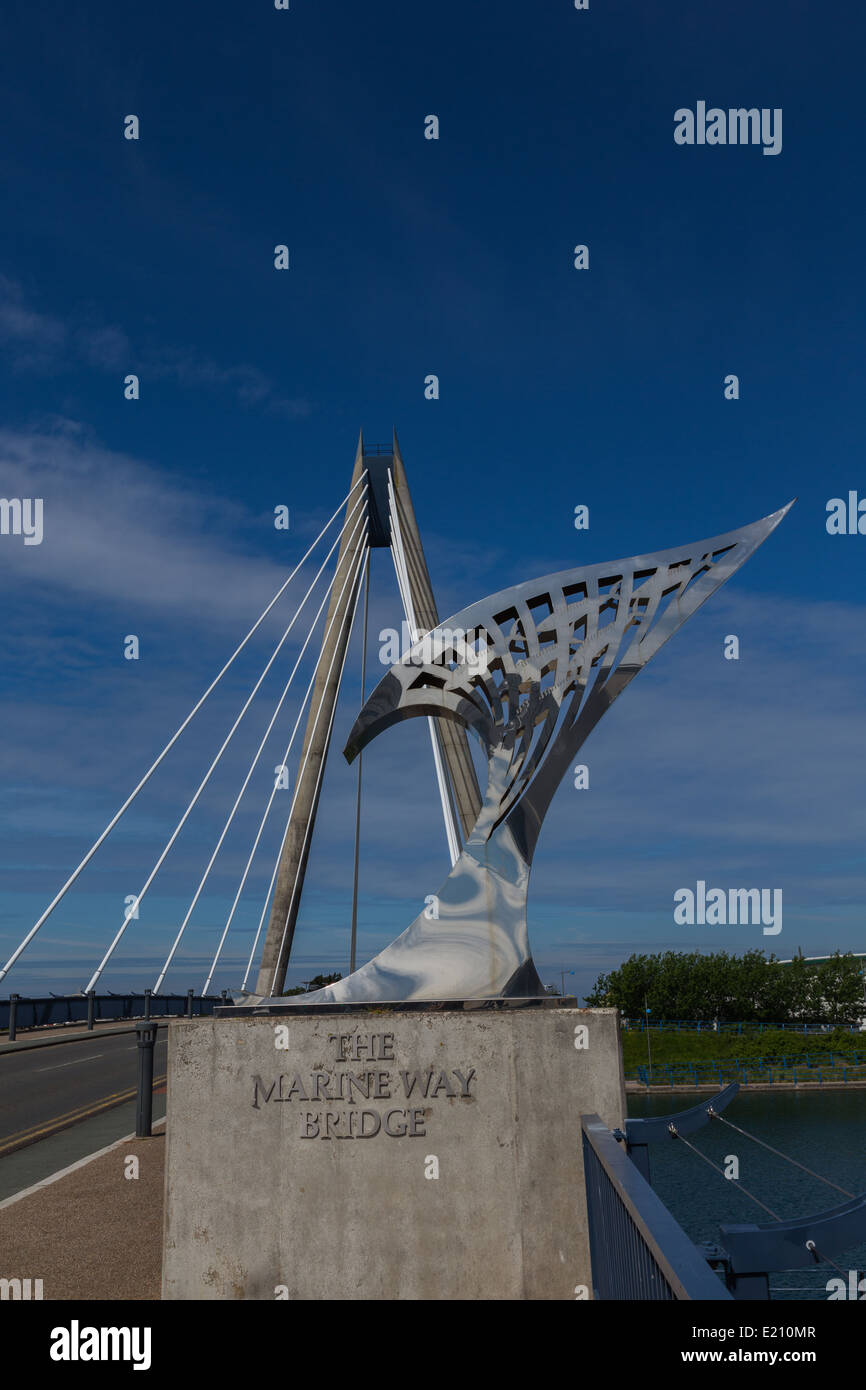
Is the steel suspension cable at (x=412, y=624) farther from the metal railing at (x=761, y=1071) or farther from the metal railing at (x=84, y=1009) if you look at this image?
the metal railing at (x=761, y=1071)

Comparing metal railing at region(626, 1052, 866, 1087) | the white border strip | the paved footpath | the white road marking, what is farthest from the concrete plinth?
metal railing at region(626, 1052, 866, 1087)

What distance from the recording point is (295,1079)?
23.8 ft

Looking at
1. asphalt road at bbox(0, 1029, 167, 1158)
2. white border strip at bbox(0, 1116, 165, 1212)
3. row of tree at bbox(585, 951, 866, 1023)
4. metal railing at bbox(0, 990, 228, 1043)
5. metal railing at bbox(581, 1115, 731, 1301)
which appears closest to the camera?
metal railing at bbox(581, 1115, 731, 1301)

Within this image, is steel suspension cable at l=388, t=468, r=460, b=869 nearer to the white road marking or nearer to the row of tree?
the white road marking

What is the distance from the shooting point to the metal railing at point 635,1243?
265 cm

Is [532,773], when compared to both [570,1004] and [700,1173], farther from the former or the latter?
[700,1173]

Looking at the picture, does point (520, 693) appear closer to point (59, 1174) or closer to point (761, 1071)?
point (59, 1174)

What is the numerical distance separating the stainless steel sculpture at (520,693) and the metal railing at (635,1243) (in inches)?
134

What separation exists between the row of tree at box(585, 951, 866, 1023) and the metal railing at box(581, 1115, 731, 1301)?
2754 inches

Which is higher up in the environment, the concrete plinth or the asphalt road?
the concrete plinth

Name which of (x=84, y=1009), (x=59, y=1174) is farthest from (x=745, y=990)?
(x=59, y=1174)

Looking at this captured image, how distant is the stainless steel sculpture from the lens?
861 cm
